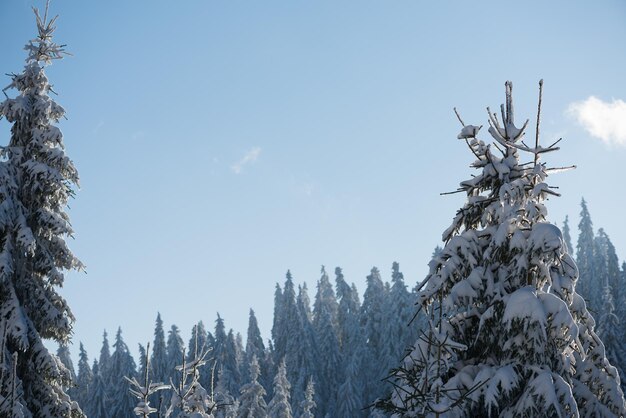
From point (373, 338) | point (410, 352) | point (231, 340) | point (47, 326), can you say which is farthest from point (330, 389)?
point (410, 352)

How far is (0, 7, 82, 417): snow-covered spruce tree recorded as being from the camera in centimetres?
1505

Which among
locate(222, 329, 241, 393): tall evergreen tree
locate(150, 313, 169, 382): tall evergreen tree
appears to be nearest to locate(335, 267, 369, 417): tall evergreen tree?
locate(222, 329, 241, 393): tall evergreen tree

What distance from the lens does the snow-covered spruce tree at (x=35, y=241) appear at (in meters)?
15.1

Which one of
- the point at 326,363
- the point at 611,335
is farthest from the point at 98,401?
the point at 611,335

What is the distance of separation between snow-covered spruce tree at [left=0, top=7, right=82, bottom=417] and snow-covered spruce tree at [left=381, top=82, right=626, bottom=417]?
9.76 m

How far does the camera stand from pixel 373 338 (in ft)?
209

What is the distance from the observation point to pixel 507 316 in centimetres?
912

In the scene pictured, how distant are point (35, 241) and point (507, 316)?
1211cm

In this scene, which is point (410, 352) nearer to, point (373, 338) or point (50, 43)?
point (50, 43)

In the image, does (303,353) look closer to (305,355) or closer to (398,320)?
(305,355)

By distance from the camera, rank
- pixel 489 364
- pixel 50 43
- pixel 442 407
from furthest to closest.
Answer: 1. pixel 50 43
2. pixel 489 364
3. pixel 442 407

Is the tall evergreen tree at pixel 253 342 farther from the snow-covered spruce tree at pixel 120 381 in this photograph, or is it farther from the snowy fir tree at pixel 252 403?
the snowy fir tree at pixel 252 403

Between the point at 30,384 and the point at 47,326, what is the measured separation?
151 cm

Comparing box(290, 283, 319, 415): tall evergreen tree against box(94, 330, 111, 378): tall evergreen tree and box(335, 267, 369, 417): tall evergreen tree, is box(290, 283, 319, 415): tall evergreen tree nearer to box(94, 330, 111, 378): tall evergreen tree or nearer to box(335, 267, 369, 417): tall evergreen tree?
box(335, 267, 369, 417): tall evergreen tree
